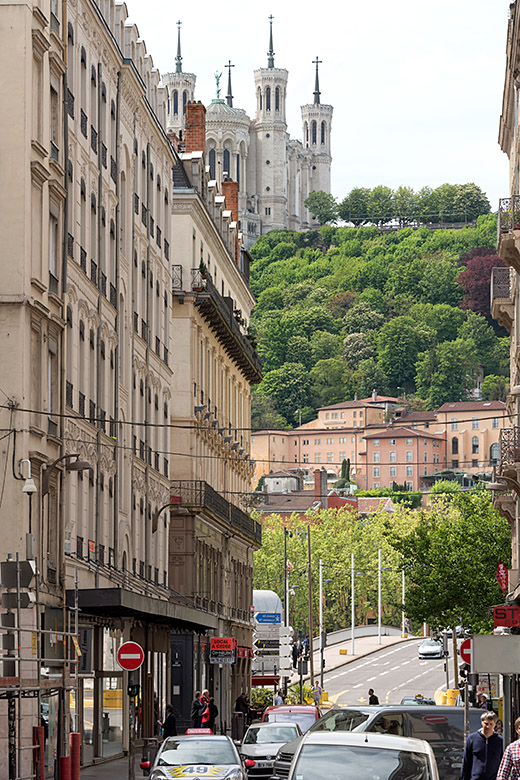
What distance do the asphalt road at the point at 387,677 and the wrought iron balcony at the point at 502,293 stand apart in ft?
107

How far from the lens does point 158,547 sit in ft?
164

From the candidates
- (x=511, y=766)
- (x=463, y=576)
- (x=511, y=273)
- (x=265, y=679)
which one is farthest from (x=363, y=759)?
(x=265, y=679)

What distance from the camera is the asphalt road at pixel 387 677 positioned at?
85.4 metres

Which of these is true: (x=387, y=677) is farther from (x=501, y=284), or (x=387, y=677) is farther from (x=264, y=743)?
(x=264, y=743)

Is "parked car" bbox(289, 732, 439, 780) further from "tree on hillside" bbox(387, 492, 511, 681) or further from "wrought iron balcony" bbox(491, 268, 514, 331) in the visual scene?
"tree on hillside" bbox(387, 492, 511, 681)

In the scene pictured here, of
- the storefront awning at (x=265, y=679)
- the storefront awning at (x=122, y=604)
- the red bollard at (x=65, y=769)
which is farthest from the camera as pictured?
the storefront awning at (x=265, y=679)

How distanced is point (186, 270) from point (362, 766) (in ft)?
137

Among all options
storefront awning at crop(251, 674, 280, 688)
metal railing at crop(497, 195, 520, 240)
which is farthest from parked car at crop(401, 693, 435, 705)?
metal railing at crop(497, 195, 520, 240)

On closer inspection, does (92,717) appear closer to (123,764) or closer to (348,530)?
(123,764)

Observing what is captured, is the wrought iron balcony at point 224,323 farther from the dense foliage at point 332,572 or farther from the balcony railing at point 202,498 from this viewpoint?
the dense foliage at point 332,572

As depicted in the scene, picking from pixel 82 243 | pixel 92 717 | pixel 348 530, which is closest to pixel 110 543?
pixel 92 717

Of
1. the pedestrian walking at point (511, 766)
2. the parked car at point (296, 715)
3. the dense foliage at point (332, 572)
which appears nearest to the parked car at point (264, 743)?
the parked car at point (296, 715)

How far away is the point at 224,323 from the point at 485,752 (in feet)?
139

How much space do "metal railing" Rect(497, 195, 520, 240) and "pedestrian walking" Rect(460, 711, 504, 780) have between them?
1865 cm
